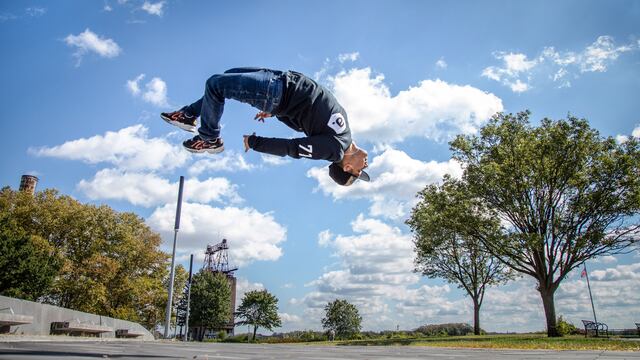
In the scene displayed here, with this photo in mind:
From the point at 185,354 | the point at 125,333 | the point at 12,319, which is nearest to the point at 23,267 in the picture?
the point at 125,333

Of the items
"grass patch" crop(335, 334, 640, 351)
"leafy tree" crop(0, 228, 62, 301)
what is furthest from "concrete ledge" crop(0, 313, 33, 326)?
"leafy tree" crop(0, 228, 62, 301)

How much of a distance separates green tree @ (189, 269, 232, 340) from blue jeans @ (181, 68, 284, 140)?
204 feet

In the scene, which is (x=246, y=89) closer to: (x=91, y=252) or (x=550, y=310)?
(x=550, y=310)

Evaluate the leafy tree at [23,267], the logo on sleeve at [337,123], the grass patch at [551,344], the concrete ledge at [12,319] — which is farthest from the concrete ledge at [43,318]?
the leafy tree at [23,267]

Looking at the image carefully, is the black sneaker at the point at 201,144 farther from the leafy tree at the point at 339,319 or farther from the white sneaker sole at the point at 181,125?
the leafy tree at the point at 339,319

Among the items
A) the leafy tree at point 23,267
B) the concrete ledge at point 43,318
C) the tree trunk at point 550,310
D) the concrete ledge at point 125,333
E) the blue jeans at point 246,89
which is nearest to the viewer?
the blue jeans at point 246,89

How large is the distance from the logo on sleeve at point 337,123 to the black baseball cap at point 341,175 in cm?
85

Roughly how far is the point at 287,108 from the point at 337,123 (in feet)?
2.26

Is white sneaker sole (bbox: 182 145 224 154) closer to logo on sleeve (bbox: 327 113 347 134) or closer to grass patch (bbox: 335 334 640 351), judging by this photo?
logo on sleeve (bbox: 327 113 347 134)

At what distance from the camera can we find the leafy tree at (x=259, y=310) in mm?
64750

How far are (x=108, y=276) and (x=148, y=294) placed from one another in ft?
16.5

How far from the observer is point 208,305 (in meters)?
63.1

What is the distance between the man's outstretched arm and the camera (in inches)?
212

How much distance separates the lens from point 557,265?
81.6 feet
